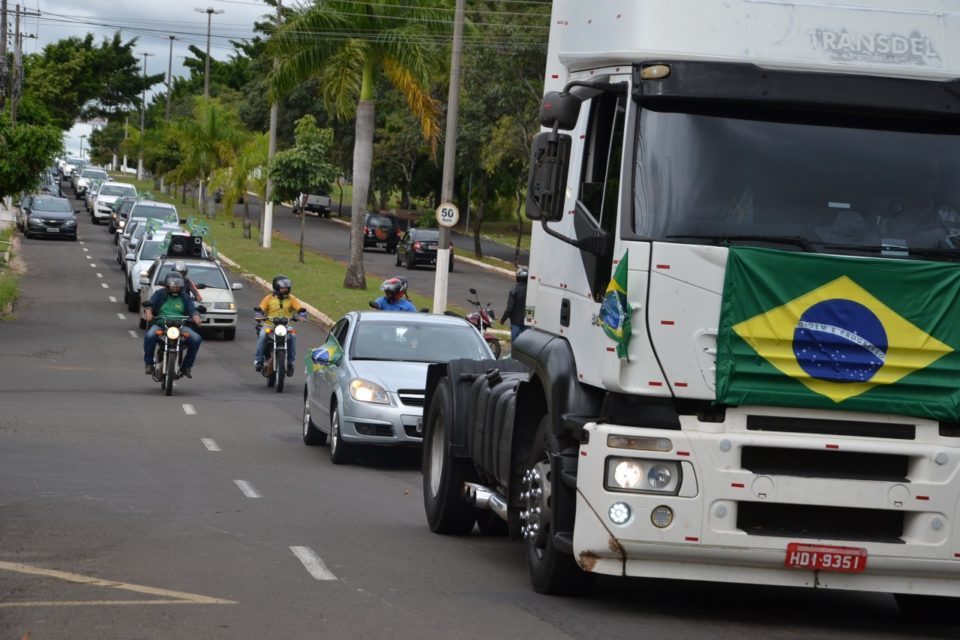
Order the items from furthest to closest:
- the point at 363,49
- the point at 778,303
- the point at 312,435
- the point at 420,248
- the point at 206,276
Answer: the point at 420,248, the point at 363,49, the point at 206,276, the point at 312,435, the point at 778,303

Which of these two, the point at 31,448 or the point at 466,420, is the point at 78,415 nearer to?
the point at 31,448

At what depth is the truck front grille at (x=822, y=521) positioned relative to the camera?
8.28 m

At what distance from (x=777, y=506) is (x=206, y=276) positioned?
86.0 feet

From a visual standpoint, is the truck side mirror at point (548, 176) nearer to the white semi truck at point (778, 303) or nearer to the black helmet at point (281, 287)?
the white semi truck at point (778, 303)

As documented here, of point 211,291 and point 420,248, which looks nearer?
point 211,291

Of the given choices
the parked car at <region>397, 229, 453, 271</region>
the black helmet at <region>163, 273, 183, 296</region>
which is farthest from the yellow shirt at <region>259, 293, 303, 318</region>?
the parked car at <region>397, 229, 453, 271</region>

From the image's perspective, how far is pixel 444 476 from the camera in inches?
465

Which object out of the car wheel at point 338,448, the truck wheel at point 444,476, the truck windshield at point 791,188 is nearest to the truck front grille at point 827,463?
the truck windshield at point 791,188

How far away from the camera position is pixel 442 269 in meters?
33.9

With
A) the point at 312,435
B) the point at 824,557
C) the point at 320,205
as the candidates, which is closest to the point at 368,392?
the point at 312,435

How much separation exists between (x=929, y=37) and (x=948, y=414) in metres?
2.04

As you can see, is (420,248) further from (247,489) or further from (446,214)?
(247,489)

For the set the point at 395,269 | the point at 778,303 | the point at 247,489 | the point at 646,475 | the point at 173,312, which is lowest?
the point at 395,269

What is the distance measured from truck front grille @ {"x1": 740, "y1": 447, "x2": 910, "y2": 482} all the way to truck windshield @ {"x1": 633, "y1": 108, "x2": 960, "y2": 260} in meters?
1.06
